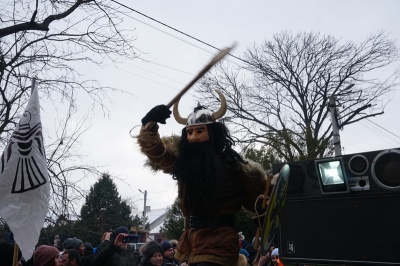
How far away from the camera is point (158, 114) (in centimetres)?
357

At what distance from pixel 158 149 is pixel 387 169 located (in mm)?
2738

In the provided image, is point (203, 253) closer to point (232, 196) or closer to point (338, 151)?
point (232, 196)

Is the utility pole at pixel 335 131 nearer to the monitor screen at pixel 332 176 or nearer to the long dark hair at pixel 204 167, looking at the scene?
the monitor screen at pixel 332 176

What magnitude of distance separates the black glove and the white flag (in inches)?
41.5

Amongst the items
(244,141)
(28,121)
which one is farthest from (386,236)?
(244,141)

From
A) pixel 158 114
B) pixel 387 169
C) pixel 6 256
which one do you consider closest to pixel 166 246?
pixel 6 256

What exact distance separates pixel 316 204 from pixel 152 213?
5498cm

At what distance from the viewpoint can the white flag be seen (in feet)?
11.9

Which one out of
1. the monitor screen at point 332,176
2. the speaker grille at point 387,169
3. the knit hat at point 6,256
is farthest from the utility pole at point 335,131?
the knit hat at point 6,256

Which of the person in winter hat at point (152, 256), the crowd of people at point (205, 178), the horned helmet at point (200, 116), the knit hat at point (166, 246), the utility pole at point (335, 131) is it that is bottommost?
the person in winter hat at point (152, 256)

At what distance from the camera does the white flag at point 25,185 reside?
3.63m

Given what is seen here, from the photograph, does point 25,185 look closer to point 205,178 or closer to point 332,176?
point 205,178

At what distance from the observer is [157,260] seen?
5734 mm

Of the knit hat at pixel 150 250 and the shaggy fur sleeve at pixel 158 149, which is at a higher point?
the shaggy fur sleeve at pixel 158 149
